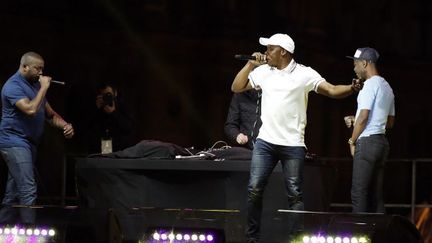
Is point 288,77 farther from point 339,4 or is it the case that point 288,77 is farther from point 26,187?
point 339,4

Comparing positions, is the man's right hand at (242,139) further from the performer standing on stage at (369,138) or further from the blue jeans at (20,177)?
the blue jeans at (20,177)

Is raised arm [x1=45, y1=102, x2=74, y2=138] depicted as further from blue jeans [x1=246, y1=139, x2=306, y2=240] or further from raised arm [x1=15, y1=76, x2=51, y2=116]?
blue jeans [x1=246, y1=139, x2=306, y2=240]

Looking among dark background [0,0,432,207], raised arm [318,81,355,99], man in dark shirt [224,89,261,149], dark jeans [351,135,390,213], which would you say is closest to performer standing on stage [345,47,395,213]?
dark jeans [351,135,390,213]

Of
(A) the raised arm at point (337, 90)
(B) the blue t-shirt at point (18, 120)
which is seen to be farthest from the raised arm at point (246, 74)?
(B) the blue t-shirt at point (18, 120)

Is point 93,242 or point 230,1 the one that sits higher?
point 230,1

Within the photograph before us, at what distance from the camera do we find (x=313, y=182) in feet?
26.2

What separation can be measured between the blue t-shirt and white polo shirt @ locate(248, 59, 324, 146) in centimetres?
213

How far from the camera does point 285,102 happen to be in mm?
7305

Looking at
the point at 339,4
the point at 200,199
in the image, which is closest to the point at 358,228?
the point at 200,199

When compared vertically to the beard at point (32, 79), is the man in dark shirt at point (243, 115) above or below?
below

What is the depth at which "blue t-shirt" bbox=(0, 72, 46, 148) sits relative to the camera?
8359 millimetres

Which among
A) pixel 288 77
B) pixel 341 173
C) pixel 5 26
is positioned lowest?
pixel 341 173

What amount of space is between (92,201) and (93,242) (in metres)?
1.62

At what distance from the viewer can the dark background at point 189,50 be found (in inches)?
666
